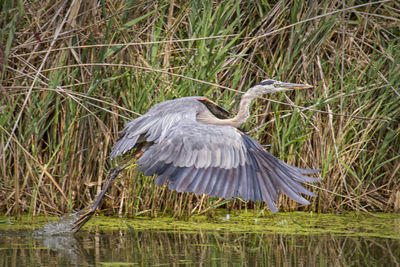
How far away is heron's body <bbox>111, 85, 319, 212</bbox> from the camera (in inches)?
154

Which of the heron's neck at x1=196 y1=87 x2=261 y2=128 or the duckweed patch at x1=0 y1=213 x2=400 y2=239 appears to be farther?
the heron's neck at x1=196 y1=87 x2=261 y2=128

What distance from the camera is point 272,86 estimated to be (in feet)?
16.8

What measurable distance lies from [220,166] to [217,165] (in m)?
0.02

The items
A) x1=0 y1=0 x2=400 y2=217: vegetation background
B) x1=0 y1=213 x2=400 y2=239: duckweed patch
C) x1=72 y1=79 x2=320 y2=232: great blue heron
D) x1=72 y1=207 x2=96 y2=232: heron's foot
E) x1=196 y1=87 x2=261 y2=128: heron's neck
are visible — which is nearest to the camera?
x1=72 y1=79 x2=320 y2=232: great blue heron

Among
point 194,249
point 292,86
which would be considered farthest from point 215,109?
point 194,249

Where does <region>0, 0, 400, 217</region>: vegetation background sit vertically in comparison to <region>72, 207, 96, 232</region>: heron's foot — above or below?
above

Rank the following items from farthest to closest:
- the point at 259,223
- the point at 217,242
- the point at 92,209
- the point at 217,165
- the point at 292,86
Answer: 1. the point at 292,86
2. the point at 259,223
3. the point at 92,209
4. the point at 217,242
5. the point at 217,165

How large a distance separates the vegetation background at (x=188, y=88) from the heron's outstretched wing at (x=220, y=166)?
88 centimetres

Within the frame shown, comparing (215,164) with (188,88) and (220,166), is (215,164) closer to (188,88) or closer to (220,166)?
(220,166)

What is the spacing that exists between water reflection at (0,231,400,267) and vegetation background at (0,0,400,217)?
0.62 meters

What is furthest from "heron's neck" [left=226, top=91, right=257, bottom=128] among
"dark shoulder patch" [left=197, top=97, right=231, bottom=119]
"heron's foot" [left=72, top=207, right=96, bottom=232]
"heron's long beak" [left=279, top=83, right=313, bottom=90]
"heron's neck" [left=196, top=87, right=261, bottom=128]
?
"heron's foot" [left=72, top=207, right=96, bottom=232]

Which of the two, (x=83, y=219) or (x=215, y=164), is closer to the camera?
(x=215, y=164)

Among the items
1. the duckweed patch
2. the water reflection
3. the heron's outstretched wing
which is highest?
the heron's outstretched wing

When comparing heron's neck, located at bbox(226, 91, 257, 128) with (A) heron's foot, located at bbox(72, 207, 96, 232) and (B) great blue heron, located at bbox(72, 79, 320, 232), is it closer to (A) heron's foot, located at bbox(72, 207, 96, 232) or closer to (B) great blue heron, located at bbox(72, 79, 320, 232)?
(B) great blue heron, located at bbox(72, 79, 320, 232)
